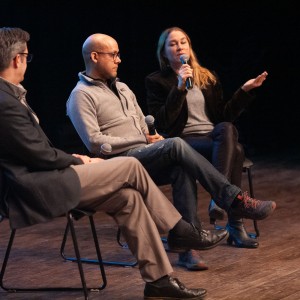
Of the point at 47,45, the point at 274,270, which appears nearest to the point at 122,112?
the point at 274,270

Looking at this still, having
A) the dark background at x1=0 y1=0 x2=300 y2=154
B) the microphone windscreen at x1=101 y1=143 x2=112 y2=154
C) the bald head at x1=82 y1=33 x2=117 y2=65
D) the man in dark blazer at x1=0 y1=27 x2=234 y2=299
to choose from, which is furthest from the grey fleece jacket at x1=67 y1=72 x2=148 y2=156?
the dark background at x1=0 y1=0 x2=300 y2=154

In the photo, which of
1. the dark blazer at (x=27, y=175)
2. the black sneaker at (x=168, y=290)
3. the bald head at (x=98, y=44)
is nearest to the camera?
the dark blazer at (x=27, y=175)

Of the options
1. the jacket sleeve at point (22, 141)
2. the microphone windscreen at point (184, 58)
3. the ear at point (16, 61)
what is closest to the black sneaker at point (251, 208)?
the microphone windscreen at point (184, 58)

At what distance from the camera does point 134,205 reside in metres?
3.27

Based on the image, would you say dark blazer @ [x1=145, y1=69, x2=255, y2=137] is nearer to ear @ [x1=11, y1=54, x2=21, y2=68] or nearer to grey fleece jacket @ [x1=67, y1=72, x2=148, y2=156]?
grey fleece jacket @ [x1=67, y1=72, x2=148, y2=156]

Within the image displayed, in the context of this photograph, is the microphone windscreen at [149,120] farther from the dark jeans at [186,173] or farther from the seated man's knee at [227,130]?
the seated man's knee at [227,130]

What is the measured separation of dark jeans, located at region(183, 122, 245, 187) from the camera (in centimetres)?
426

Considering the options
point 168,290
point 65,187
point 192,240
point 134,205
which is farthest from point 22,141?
point 192,240

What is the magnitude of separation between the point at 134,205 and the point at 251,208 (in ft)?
2.51

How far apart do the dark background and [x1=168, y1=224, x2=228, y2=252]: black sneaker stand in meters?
4.06

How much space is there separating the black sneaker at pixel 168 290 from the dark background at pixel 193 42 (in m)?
4.41

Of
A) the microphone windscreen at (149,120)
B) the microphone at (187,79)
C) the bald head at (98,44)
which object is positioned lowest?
the microphone windscreen at (149,120)

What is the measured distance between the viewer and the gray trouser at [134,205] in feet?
10.6

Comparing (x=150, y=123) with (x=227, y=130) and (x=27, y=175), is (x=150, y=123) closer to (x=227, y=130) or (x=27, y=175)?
(x=227, y=130)
